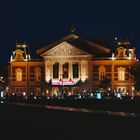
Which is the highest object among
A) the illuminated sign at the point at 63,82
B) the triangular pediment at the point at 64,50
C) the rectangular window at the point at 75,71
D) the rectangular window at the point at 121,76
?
the triangular pediment at the point at 64,50

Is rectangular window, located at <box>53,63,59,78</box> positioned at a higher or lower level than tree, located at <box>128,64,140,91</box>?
higher

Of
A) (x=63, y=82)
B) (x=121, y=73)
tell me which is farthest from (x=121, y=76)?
(x=63, y=82)

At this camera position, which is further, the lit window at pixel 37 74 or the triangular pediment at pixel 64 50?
the lit window at pixel 37 74

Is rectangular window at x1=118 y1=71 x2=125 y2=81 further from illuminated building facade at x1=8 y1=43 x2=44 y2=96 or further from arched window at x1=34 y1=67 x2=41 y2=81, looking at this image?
arched window at x1=34 y1=67 x2=41 y2=81

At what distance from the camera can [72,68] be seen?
11350 centimetres

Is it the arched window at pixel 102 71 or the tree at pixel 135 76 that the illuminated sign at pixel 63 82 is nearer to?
the arched window at pixel 102 71

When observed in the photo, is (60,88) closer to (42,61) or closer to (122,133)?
(42,61)

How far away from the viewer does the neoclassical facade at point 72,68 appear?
110 meters

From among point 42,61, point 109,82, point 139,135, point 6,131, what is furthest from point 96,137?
→ point 42,61

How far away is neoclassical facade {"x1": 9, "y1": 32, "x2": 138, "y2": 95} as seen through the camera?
110 meters

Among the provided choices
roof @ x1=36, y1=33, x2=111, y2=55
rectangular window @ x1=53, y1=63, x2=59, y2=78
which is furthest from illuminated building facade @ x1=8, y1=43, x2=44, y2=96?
roof @ x1=36, y1=33, x2=111, y2=55

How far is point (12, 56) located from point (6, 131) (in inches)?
3640

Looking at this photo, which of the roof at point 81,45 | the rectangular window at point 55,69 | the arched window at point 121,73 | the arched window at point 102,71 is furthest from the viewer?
the roof at point 81,45

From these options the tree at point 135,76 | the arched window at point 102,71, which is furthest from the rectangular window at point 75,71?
the tree at point 135,76
